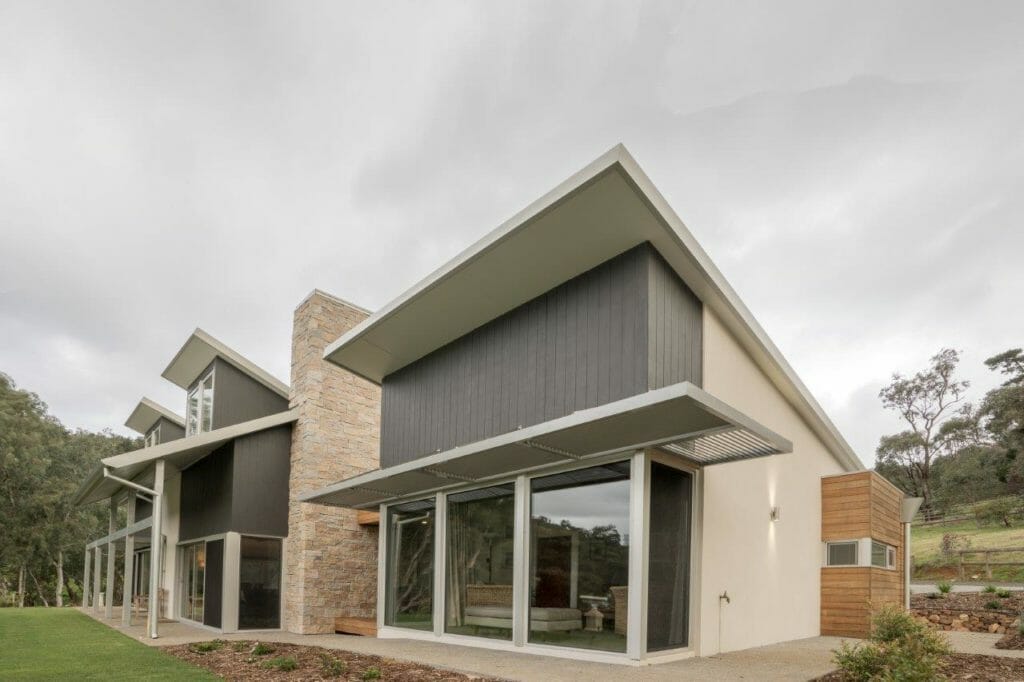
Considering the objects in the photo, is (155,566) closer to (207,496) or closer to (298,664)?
(207,496)

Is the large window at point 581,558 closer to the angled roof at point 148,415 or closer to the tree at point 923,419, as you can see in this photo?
the angled roof at point 148,415

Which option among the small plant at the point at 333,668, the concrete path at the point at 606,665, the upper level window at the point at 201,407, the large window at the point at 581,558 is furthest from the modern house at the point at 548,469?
the small plant at the point at 333,668

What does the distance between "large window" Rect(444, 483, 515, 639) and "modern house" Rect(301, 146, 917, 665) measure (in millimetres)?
29

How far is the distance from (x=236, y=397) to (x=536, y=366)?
877 cm

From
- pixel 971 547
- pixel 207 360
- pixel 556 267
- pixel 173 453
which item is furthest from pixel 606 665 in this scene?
pixel 971 547

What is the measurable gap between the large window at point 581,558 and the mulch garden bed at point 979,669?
217 cm

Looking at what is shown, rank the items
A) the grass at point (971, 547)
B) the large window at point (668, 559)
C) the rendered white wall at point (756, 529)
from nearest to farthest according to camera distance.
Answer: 1. the large window at point (668, 559)
2. the rendered white wall at point (756, 529)
3. the grass at point (971, 547)

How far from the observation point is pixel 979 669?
22.6ft

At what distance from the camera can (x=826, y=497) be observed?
13070 mm

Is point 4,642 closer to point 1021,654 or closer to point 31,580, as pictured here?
point 1021,654

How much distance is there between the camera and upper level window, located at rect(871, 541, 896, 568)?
12484mm

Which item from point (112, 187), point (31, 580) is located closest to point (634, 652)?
point (112, 187)

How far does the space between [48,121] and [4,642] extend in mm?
9265

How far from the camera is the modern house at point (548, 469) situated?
7.73 metres
